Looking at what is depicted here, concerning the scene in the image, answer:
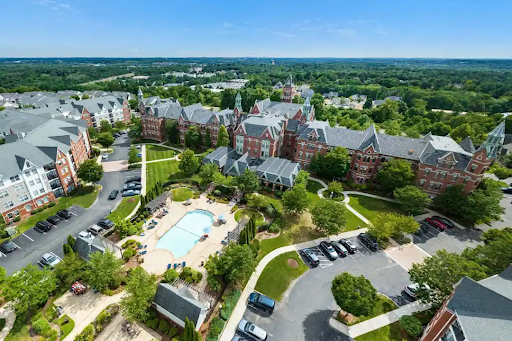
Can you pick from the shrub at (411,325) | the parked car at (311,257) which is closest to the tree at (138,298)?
the parked car at (311,257)

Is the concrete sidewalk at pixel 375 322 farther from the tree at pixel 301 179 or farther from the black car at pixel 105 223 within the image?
the black car at pixel 105 223

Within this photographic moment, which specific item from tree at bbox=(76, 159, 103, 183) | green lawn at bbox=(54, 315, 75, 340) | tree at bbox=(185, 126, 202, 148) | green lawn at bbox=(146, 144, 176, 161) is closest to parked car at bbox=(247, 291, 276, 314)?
green lawn at bbox=(54, 315, 75, 340)

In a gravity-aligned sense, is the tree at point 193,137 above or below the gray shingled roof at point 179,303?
above

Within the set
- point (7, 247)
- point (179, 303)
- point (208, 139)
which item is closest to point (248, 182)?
point (179, 303)

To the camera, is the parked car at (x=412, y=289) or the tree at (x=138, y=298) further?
the parked car at (x=412, y=289)

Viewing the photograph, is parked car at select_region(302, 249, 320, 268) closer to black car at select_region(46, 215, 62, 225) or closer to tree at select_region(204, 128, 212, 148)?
black car at select_region(46, 215, 62, 225)

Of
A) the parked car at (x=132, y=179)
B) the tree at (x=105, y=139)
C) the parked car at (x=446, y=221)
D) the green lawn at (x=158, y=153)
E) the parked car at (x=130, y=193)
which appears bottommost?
the parked car at (x=446, y=221)
